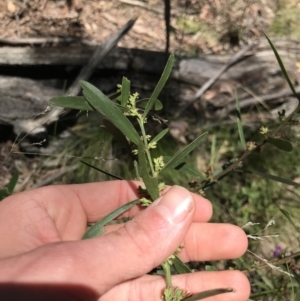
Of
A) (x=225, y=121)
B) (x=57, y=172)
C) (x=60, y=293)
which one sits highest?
(x=60, y=293)

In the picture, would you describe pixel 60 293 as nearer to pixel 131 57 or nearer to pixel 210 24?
pixel 131 57

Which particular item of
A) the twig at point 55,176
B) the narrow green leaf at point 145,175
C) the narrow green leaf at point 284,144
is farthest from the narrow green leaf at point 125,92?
the twig at point 55,176

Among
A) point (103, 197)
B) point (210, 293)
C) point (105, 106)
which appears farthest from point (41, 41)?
point (210, 293)

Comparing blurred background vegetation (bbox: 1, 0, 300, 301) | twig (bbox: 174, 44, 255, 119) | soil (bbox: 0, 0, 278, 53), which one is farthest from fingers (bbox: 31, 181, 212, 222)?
soil (bbox: 0, 0, 278, 53)

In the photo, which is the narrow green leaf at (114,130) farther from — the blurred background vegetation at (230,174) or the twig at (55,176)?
the twig at (55,176)

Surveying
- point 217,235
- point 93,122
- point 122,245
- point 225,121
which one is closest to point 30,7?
point 93,122

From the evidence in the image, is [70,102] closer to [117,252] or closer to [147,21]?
[117,252]

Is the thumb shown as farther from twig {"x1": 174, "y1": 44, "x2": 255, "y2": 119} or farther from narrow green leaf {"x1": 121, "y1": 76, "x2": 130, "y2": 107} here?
twig {"x1": 174, "y1": 44, "x2": 255, "y2": 119}

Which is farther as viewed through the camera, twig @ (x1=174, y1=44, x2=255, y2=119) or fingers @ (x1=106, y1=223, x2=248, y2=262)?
twig @ (x1=174, y1=44, x2=255, y2=119)
